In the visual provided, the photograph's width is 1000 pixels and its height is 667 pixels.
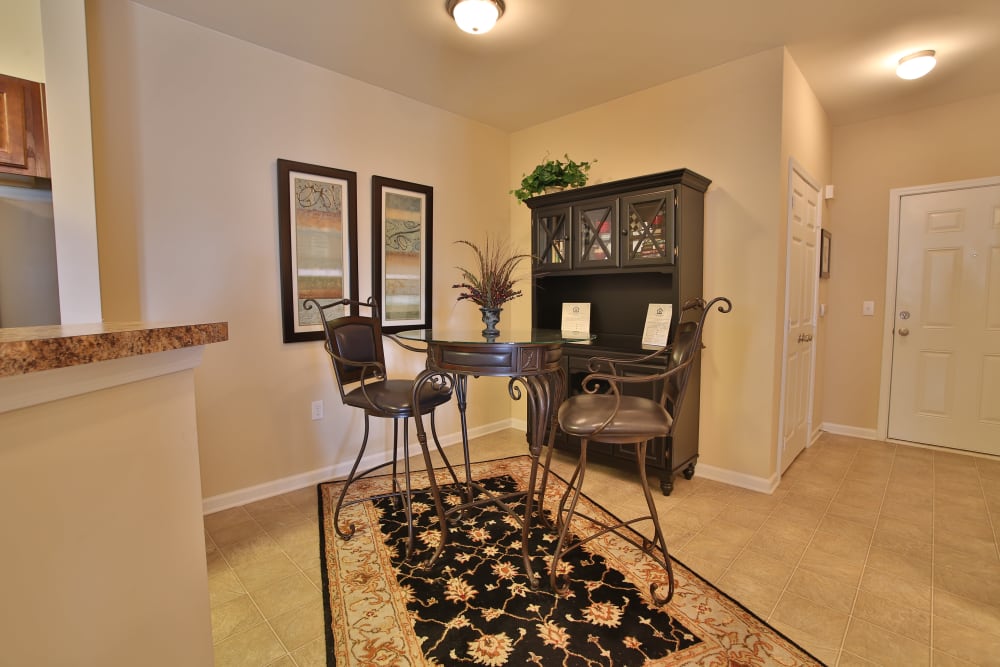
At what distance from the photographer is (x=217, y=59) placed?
8.11ft

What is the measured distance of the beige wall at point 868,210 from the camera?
348 cm

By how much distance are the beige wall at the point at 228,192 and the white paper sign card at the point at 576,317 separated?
1.22 meters

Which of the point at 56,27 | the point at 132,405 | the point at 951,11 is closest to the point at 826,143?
the point at 951,11

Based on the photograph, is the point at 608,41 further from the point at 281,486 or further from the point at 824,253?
the point at 281,486

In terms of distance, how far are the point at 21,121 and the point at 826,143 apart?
5.36 m

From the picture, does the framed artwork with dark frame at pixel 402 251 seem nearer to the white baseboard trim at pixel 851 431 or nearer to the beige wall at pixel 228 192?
the beige wall at pixel 228 192

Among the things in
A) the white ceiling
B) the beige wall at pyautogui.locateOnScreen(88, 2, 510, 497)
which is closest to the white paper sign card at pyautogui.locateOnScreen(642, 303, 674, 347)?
the white ceiling

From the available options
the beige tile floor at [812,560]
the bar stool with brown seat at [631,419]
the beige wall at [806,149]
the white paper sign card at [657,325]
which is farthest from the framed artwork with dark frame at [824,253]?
the bar stool with brown seat at [631,419]

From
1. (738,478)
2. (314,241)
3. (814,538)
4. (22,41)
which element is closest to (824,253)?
(738,478)

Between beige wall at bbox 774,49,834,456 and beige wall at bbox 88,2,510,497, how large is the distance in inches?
99.7

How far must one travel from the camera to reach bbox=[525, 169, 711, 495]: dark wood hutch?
2.74 metres

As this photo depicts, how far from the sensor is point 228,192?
8.32 feet

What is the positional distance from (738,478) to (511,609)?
1921mm

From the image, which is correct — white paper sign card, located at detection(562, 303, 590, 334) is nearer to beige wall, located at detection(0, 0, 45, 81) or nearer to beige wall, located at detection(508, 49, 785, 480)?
beige wall, located at detection(508, 49, 785, 480)
